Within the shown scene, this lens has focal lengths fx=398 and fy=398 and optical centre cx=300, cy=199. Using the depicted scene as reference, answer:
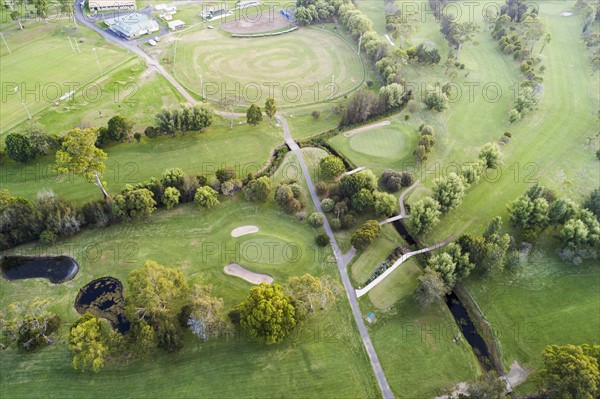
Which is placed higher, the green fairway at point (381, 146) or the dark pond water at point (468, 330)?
the green fairway at point (381, 146)

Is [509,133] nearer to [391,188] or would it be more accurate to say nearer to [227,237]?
[391,188]

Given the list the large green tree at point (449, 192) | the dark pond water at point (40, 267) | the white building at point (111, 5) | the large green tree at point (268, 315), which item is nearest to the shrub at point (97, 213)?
the dark pond water at point (40, 267)

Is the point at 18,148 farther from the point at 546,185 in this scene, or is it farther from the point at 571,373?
the point at 546,185

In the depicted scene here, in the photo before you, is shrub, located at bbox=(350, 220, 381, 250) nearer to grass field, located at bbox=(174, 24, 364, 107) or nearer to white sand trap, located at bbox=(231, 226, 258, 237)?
white sand trap, located at bbox=(231, 226, 258, 237)

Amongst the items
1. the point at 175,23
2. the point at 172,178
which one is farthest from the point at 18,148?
the point at 175,23

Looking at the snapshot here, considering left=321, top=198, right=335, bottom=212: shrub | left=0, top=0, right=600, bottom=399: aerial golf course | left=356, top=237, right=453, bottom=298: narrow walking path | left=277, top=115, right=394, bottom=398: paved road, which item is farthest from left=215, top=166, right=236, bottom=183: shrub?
left=356, top=237, right=453, bottom=298: narrow walking path

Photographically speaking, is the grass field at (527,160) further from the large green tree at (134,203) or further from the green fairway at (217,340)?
the large green tree at (134,203)
